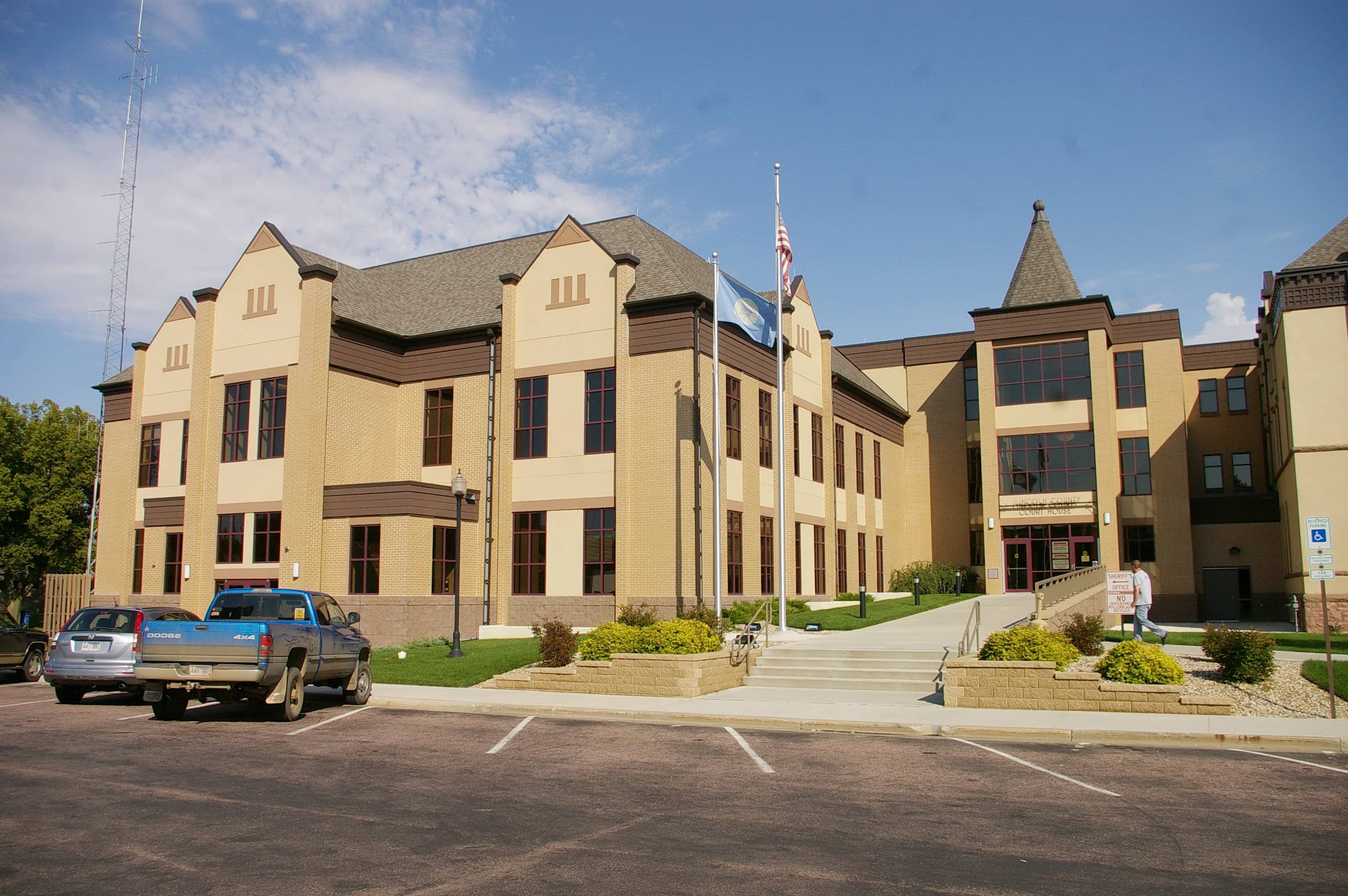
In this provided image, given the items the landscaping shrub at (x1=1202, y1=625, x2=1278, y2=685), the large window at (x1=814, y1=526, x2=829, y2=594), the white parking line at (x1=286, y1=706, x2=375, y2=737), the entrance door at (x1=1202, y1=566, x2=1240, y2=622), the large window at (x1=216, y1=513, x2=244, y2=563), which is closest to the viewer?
the white parking line at (x1=286, y1=706, x2=375, y2=737)

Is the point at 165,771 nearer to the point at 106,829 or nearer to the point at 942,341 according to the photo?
the point at 106,829

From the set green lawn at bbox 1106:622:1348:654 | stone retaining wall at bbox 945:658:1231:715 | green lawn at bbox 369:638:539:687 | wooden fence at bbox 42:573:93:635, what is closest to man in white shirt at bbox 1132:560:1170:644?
green lawn at bbox 1106:622:1348:654

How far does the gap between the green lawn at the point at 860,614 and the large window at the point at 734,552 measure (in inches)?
83.6

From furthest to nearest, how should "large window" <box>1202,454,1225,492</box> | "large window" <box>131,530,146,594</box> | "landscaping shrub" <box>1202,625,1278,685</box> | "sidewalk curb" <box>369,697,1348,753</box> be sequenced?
"large window" <box>1202,454,1225,492</box> → "large window" <box>131,530,146,594</box> → "landscaping shrub" <box>1202,625,1278,685</box> → "sidewalk curb" <box>369,697,1348,753</box>

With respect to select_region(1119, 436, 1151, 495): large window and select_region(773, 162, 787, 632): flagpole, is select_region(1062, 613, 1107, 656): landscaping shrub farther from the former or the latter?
select_region(1119, 436, 1151, 495): large window

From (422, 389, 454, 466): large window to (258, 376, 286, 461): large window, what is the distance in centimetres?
473

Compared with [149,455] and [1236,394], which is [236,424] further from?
[1236,394]

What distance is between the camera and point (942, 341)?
163 ft

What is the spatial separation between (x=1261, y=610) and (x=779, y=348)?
27.3 meters

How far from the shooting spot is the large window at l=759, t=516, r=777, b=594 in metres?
32.8

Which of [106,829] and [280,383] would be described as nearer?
[106,829]

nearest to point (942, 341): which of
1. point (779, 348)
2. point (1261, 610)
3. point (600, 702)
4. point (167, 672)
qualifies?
point (1261, 610)

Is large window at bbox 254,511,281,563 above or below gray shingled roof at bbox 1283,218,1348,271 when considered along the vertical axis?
below

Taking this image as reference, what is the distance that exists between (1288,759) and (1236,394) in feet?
131
